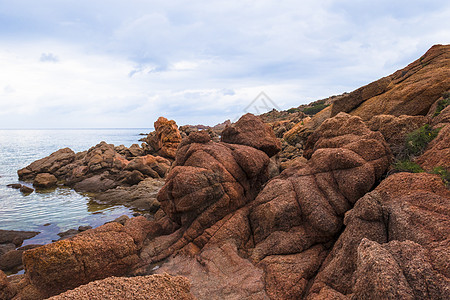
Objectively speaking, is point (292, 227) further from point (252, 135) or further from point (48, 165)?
point (48, 165)

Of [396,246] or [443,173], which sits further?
[443,173]

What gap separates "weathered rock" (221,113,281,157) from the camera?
15.0m

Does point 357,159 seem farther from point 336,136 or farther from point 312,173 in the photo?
point 336,136

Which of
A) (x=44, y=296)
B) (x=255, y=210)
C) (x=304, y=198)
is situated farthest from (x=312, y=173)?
(x=44, y=296)

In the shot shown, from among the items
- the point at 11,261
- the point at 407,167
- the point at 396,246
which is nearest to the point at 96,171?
the point at 11,261

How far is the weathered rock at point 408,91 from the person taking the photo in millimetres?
14477

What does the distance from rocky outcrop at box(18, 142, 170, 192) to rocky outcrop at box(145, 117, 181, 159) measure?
23.7 feet

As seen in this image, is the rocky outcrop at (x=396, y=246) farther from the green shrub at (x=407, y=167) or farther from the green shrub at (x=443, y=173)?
the green shrub at (x=407, y=167)

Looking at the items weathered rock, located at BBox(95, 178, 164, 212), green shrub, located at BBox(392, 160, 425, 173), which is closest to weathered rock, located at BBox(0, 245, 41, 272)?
weathered rock, located at BBox(95, 178, 164, 212)

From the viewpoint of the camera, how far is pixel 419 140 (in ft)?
33.9

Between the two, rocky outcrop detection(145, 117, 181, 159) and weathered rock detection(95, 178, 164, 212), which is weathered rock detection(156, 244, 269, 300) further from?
rocky outcrop detection(145, 117, 181, 159)

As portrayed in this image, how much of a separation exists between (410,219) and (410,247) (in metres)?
1.44

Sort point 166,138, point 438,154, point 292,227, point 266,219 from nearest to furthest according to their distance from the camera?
point 438,154 < point 292,227 < point 266,219 < point 166,138

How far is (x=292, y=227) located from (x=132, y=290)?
6473 mm
